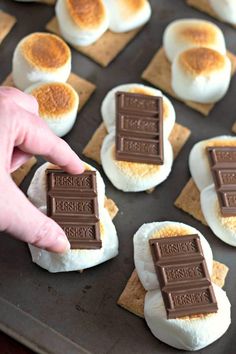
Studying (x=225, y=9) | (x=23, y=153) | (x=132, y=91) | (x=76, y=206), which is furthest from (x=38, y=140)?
(x=225, y=9)

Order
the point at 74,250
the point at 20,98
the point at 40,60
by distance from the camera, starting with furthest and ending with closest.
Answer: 1. the point at 40,60
2. the point at 74,250
3. the point at 20,98

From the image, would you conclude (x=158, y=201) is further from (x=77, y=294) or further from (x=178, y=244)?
(x=77, y=294)

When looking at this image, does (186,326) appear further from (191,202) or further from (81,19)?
(81,19)

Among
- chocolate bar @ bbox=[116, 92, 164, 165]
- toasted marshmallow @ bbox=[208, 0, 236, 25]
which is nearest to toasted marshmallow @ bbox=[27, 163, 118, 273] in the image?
chocolate bar @ bbox=[116, 92, 164, 165]

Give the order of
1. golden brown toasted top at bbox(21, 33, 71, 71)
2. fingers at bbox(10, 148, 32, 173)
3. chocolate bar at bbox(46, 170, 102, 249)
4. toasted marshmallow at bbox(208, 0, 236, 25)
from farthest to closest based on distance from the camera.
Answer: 1. toasted marshmallow at bbox(208, 0, 236, 25)
2. golden brown toasted top at bbox(21, 33, 71, 71)
3. chocolate bar at bbox(46, 170, 102, 249)
4. fingers at bbox(10, 148, 32, 173)

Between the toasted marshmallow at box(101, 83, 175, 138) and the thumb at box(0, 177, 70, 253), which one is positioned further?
the toasted marshmallow at box(101, 83, 175, 138)

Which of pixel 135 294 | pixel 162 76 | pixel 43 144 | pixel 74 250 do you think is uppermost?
pixel 43 144

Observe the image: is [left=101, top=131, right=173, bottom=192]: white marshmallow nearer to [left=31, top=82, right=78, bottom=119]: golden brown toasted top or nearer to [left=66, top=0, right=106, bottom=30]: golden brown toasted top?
[left=31, top=82, right=78, bottom=119]: golden brown toasted top

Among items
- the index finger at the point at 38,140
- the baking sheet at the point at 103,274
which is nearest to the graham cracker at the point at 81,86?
the baking sheet at the point at 103,274
